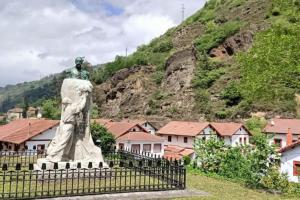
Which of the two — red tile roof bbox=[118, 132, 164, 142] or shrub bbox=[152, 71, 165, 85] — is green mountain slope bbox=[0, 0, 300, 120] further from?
red tile roof bbox=[118, 132, 164, 142]

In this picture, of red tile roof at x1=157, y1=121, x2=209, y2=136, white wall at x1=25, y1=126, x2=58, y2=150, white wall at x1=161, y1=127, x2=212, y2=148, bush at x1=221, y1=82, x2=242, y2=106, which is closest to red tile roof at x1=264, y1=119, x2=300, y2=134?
white wall at x1=161, y1=127, x2=212, y2=148

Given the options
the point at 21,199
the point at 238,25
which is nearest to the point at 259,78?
the point at 21,199

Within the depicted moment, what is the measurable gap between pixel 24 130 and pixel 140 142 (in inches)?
543

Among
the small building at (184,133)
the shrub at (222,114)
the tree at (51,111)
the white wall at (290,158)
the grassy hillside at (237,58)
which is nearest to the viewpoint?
the grassy hillside at (237,58)

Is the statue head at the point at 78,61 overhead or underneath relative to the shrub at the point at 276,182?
overhead

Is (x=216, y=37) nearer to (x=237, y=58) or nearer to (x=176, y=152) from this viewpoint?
(x=176, y=152)

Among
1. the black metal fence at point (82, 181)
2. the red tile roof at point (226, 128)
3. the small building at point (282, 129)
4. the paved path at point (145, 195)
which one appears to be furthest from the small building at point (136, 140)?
the paved path at point (145, 195)

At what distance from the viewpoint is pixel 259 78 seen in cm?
2339

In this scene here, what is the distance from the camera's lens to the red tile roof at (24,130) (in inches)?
1572

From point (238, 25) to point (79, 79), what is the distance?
74.8 m

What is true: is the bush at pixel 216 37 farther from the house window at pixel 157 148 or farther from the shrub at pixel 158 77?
the house window at pixel 157 148

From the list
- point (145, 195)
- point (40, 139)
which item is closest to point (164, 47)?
point (40, 139)

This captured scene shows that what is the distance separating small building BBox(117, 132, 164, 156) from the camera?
46.8m

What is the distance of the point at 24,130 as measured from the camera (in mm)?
41906
